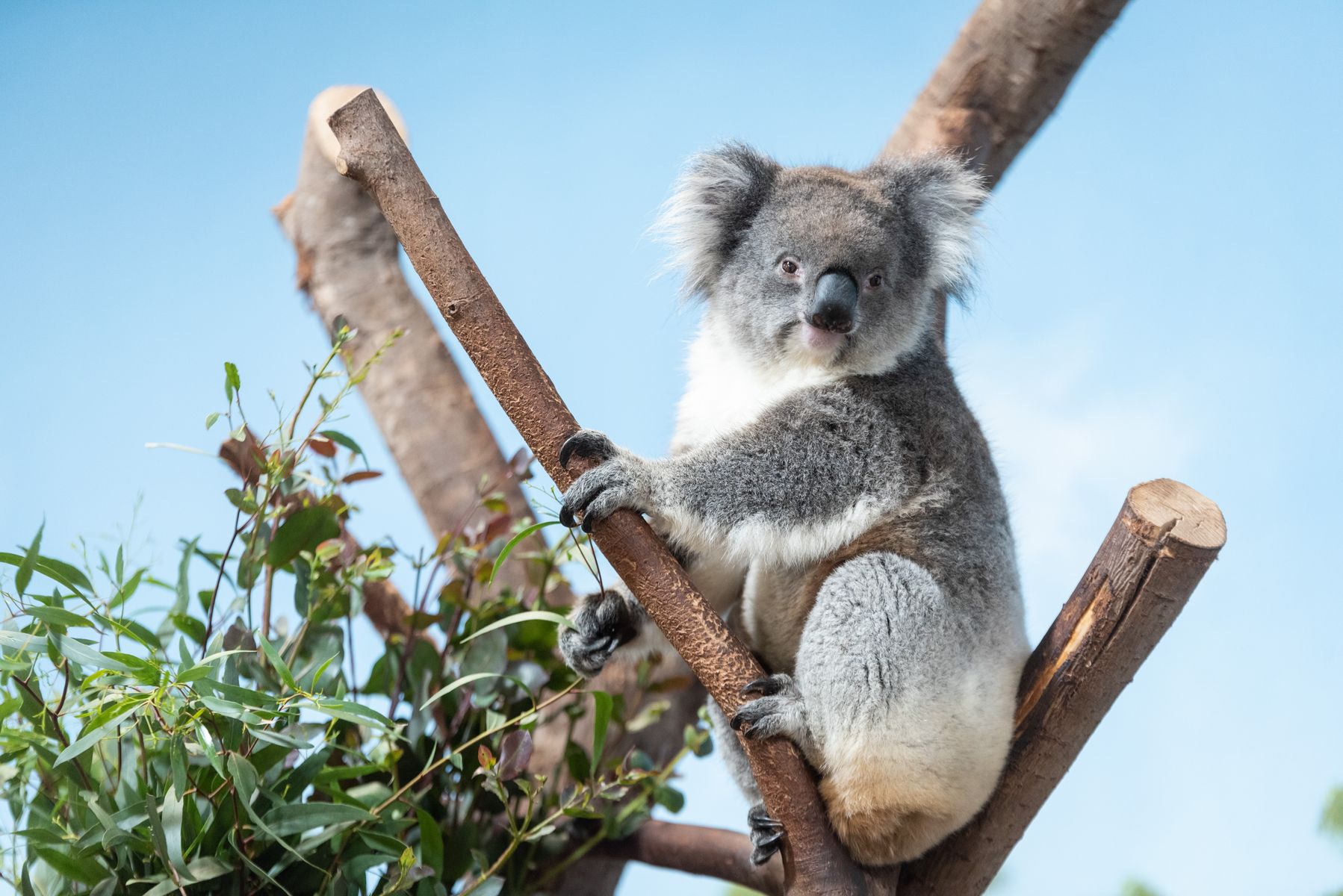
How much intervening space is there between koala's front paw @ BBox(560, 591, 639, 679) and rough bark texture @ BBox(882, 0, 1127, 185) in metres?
1.77

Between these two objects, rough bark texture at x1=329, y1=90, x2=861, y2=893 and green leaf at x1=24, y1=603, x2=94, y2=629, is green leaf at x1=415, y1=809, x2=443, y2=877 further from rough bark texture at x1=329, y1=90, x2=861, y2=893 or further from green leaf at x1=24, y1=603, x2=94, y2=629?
green leaf at x1=24, y1=603, x2=94, y2=629

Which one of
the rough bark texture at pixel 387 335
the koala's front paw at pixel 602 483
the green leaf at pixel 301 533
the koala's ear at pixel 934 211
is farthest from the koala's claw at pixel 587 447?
the rough bark texture at pixel 387 335

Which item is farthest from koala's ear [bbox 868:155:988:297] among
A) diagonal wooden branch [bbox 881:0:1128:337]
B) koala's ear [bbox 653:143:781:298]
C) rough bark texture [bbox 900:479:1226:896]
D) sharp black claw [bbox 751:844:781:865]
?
sharp black claw [bbox 751:844:781:865]

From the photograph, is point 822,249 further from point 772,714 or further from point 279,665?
point 279,665

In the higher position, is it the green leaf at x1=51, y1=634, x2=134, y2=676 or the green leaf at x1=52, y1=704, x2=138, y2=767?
the green leaf at x1=51, y1=634, x2=134, y2=676

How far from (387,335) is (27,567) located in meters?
1.95

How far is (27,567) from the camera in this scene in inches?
62.9

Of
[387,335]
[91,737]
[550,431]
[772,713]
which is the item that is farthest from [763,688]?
[387,335]

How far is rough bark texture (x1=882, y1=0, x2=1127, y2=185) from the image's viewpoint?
126 inches

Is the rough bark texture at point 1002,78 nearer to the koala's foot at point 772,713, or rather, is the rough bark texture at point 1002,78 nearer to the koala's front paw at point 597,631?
the koala's front paw at point 597,631

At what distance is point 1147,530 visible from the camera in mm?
1811

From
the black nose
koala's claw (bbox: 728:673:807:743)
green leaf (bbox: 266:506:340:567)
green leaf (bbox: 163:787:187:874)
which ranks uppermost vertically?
the black nose

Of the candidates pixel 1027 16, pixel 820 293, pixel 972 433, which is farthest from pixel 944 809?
pixel 1027 16

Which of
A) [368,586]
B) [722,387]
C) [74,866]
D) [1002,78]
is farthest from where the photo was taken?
[1002,78]
